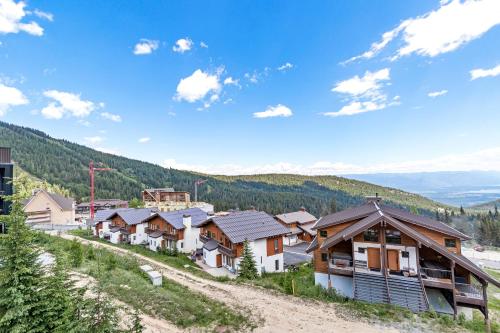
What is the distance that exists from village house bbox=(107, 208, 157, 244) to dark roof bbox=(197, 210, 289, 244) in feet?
60.0

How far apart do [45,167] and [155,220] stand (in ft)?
454

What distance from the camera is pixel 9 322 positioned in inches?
283

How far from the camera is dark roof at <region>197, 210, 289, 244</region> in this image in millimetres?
28766

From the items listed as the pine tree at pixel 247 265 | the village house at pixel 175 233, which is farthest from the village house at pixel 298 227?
the pine tree at pixel 247 265

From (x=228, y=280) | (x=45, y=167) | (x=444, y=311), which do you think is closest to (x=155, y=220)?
(x=228, y=280)

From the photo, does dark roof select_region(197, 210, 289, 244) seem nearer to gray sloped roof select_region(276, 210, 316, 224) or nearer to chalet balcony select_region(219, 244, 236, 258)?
chalet balcony select_region(219, 244, 236, 258)

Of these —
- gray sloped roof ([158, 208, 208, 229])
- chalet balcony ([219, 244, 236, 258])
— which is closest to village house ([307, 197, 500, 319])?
chalet balcony ([219, 244, 236, 258])

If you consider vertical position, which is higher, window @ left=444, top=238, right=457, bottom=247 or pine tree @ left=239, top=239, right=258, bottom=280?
window @ left=444, top=238, right=457, bottom=247

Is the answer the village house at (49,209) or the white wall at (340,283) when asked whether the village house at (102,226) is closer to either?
the village house at (49,209)

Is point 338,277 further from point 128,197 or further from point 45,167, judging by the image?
point 45,167

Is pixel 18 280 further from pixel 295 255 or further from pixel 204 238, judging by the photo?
pixel 295 255

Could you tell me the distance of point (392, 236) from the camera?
67.3 feet

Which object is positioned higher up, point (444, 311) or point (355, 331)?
point (355, 331)

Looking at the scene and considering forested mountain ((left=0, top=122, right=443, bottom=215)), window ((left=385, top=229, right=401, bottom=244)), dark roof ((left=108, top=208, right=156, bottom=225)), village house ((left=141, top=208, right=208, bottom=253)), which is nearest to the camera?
window ((left=385, top=229, right=401, bottom=244))
